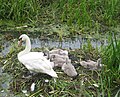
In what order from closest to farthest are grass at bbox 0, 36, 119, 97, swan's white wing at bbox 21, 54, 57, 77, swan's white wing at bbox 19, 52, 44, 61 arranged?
grass at bbox 0, 36, 119, 97 → swan's white wing at bbox 21, 54, 57, 77 → swan's white wing at bbox 19, 52, 44, 61

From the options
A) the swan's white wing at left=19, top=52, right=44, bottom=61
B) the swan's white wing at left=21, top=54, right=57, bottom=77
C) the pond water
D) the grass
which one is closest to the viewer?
the grass

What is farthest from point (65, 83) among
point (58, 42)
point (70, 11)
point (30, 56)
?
point (70, 11)

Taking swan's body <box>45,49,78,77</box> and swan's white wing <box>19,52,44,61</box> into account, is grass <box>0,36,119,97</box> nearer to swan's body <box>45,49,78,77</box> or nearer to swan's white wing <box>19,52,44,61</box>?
swan's body <box>45,49,78,77</box>

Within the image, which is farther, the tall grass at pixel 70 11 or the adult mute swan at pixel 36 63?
the tall grass at pixel 70 11

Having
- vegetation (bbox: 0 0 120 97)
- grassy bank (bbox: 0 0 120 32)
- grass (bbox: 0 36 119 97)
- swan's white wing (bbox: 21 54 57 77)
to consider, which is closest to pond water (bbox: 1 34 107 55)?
vegetation (bbox: 0 0 120 97)

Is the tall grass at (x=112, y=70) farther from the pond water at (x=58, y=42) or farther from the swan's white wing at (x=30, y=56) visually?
the pond water at (x=58, y=42)

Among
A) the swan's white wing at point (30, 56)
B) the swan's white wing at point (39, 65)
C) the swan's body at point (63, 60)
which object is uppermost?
the swan's white wing at point (30, 56)

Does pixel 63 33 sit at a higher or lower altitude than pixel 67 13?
lower

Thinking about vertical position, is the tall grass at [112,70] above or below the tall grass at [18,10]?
below

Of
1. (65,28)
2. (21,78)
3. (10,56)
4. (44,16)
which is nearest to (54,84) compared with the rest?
(21,78)

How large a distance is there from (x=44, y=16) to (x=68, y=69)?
2.38m

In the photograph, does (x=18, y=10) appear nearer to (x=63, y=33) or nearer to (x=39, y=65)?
(x=63, y=33)

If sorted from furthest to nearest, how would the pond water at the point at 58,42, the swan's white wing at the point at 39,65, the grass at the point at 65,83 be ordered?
the pond water at the point at 58,42 → the swan's white wing at the point at 39,65 → the grass at the point at 65,83

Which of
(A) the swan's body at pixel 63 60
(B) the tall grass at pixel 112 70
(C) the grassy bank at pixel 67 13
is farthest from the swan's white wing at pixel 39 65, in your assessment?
(C) the grassy bank at pixel 67 13
